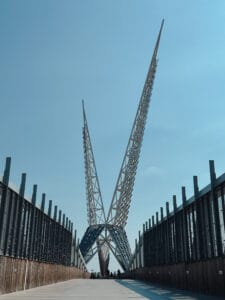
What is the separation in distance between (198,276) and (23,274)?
1006 cm

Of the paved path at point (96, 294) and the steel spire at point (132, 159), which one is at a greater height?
the steel spire at point (132, 159)

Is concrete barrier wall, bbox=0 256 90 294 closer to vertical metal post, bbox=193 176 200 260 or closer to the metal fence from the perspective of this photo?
the metal fence

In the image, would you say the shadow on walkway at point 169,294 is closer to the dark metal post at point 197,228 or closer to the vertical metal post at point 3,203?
the dark metal post at point 197,228

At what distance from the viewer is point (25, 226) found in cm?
2431

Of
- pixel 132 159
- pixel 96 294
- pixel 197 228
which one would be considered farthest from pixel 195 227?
pixel 132 159

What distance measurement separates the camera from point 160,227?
35.3 metres

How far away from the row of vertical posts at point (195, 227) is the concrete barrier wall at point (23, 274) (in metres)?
9.90

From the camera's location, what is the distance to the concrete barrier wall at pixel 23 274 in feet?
61.0

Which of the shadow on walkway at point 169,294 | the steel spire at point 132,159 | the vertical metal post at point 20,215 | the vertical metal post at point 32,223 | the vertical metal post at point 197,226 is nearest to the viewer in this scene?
the shadow on walkway at point 169,294

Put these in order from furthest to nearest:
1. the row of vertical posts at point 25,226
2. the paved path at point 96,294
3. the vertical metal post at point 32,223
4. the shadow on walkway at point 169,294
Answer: the vertical metal post at point 32,223
the row of vertical posts at point 25,226
the shadow on walkway at point 169,294
the paved path at point 96,294

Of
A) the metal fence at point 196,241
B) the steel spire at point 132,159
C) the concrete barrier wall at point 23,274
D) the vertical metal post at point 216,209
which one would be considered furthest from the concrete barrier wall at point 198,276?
the steel spire at point 132,159

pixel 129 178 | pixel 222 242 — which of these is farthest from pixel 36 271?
pixel 129 178

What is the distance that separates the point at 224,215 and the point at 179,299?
4394 mm

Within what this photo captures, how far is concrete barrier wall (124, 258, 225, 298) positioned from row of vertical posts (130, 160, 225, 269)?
640 millimetres
